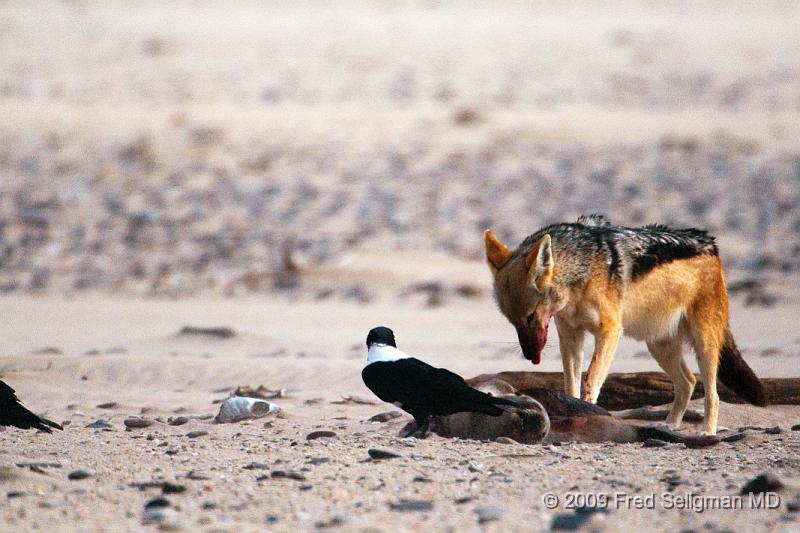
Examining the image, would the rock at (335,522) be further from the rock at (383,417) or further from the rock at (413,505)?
the rock at (383,417)

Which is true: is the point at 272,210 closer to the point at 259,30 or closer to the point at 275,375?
the point at 275,375

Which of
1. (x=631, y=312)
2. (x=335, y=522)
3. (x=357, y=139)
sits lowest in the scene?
(x=335, y=522)

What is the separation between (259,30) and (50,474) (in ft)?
77.7

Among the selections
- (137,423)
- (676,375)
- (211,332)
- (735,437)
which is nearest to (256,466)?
(137,423)

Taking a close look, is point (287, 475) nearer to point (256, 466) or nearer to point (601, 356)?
point (256, 466)

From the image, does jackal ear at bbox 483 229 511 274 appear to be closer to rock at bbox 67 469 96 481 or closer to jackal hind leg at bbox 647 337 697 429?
jackal hind leg at bbox 647 337 697 429

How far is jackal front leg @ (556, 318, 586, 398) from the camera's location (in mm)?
7426

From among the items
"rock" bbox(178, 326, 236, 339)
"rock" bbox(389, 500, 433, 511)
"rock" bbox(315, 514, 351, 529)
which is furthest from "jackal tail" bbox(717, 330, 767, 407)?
"rock" bbox(178, 326, 236, 339)

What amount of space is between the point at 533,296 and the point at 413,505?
2216 mm

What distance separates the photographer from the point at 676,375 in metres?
7.62

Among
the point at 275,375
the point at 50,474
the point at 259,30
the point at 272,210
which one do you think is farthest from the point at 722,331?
the point at 259,30

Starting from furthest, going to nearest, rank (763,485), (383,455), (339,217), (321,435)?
(339,217), (321,435), (383,455), (763,485)

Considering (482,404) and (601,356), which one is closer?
(482,404)

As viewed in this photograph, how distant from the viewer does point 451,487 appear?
558cm
